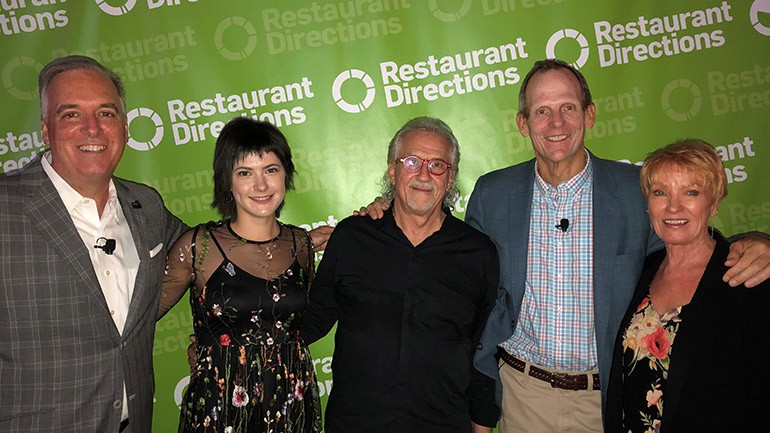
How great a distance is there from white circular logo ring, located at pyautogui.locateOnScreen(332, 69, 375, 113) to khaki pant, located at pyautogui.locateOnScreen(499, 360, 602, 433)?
1.56m

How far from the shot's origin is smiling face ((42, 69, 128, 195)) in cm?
207

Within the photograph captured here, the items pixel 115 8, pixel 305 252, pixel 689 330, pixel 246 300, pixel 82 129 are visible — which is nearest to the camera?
pixel 689 330

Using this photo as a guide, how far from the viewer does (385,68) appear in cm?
312

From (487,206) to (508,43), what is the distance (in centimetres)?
108

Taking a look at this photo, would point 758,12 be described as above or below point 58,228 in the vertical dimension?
above

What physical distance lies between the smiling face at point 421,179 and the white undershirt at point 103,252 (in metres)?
1.06

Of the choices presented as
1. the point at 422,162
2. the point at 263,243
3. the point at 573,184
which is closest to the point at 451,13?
the point at 422,162

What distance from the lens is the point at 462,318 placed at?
2.29m

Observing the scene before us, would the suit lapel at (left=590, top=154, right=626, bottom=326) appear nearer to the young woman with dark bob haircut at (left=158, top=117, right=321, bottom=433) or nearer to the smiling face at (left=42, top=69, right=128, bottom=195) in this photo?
the young woman with dark bob haircut at (left=158, top=117, right=321, bottom=433)

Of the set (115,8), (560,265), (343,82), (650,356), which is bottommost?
(650,356)

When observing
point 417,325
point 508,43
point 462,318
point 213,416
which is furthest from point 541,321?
point 508,43

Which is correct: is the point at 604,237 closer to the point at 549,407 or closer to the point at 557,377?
the point at 557,377

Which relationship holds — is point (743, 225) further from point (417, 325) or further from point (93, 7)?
point (93, 7)

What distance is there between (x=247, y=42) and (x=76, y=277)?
1.60m
